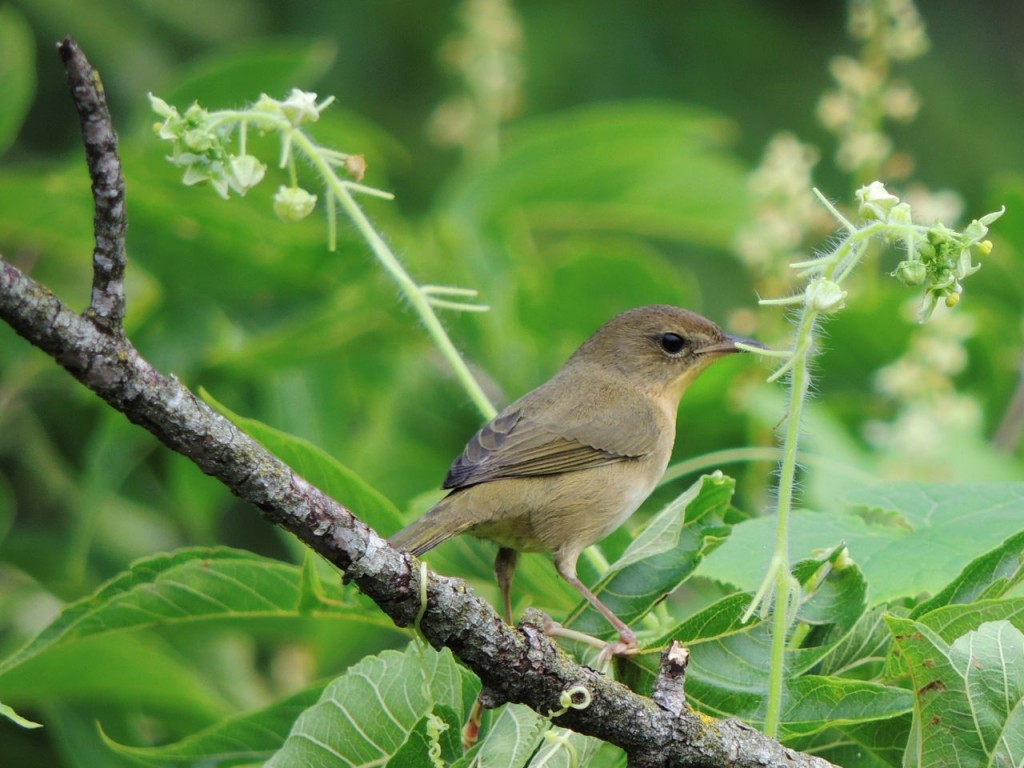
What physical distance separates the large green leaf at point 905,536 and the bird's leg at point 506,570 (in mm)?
639

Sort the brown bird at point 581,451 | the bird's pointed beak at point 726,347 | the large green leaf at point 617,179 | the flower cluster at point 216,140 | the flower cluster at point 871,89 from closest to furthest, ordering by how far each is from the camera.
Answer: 1. the flower cluster at point 216,140
2. the brown bird at point 581,451
3. the bird's pointed beak at point 726,347
4. the flower cluster at point 871,89
5. the large green leaf at point 617,179

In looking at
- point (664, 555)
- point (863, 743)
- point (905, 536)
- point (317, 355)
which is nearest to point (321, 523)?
point (664, 555)

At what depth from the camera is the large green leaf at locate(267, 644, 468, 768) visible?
2.44 m

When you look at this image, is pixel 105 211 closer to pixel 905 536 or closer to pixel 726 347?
pixel 905 536

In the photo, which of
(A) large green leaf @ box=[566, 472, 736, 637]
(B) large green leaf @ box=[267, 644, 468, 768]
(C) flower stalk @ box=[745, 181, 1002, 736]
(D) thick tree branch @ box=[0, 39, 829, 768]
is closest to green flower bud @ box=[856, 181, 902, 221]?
(C) flower stalk @ box=[745, 181, 1002, 736]

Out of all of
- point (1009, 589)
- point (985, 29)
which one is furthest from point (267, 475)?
point (985, 29)

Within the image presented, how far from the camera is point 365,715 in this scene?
2461mm

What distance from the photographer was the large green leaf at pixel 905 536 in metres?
2.74

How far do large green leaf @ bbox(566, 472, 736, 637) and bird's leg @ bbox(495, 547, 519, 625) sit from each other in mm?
676

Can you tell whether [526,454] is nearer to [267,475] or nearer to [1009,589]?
[1009,589]

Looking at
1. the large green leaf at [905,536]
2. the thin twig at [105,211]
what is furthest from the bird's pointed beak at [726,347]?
the thin twig at [105,211]

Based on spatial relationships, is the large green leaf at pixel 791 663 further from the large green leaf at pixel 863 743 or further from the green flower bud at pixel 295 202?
the green flower bud at pixel 295 202

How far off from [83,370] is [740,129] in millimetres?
6754

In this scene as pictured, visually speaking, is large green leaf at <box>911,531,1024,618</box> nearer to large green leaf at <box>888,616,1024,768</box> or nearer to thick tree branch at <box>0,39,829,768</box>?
large green leaf at <box>888,616,1024,768</box>
